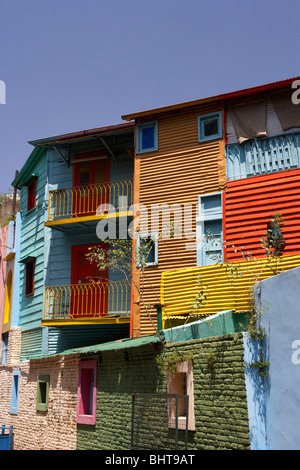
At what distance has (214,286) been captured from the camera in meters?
12.9

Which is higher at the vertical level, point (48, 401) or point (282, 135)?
point (282, 135)

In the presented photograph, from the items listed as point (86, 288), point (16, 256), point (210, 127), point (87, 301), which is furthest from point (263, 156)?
point (16, 256)

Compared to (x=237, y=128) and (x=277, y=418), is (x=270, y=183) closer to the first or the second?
(x=237, y=128)

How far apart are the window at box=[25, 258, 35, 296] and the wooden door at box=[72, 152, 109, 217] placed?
10.8 feet

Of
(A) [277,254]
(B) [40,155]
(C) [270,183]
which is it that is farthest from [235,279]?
(B) [40,155]

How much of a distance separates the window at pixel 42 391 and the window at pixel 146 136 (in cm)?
788

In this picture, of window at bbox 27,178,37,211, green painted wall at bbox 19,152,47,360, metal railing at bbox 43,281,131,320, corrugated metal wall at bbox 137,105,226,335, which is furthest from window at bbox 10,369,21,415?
corrugated metal wall at bbox 137,105,226,335

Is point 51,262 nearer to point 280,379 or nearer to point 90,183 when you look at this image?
point 90,183

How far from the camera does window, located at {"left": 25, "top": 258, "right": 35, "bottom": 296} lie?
2014 cm

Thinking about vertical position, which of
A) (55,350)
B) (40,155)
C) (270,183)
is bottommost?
(55,350)

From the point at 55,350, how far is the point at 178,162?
296 inches

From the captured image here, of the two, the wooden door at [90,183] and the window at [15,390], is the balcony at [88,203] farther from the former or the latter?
the window at [15,390]

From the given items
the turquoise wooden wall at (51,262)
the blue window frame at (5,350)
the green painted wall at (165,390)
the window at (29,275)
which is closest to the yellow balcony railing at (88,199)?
the turquoise wooden wall at (51,262)

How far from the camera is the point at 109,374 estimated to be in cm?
1312
